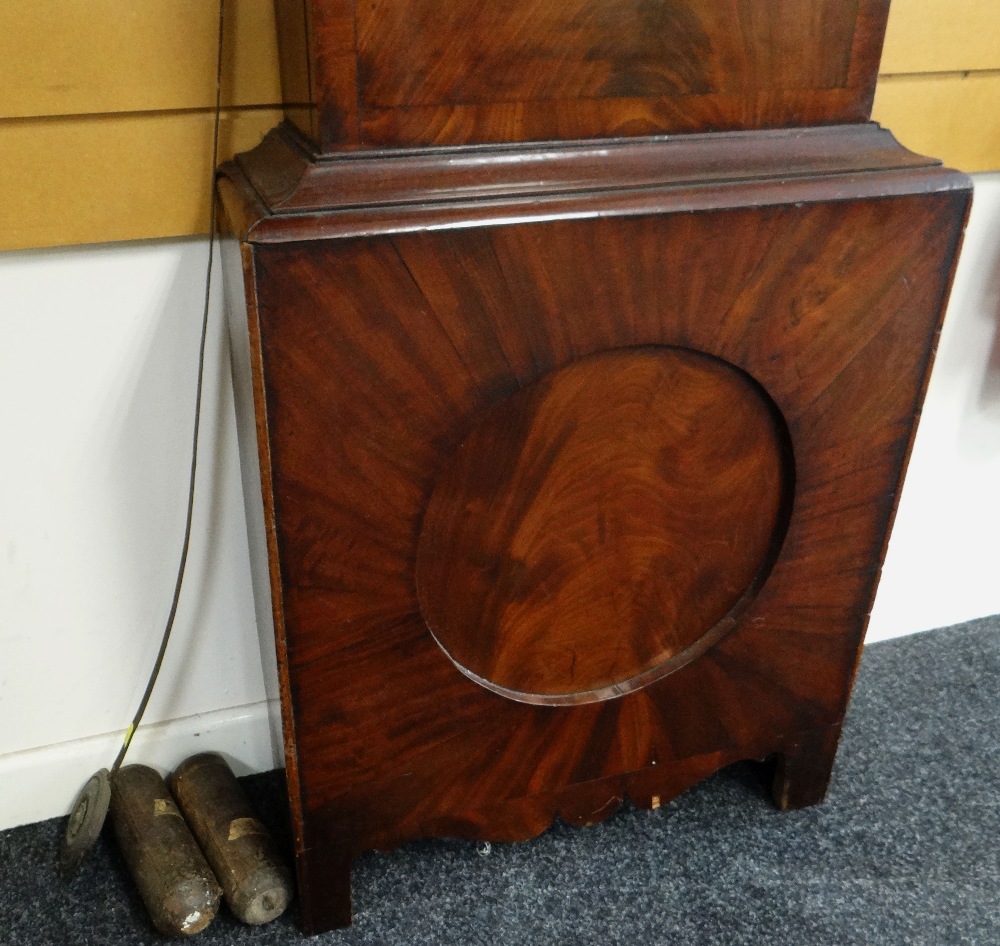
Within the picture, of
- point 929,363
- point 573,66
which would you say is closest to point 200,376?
point 573,66

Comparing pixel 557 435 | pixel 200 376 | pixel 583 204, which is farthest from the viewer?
pixel 200 376

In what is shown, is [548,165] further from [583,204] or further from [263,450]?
[263,450]

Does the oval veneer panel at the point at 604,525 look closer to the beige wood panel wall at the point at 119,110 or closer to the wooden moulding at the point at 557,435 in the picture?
the wooden moulding at the point at 557,435

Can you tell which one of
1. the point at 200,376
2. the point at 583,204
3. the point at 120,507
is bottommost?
the point at 120,507

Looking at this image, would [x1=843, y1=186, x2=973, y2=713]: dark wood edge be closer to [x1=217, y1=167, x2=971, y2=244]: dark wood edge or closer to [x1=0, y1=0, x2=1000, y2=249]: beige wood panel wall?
[x1=217, y1=167, x2=971, y2=244]: dark wood edge

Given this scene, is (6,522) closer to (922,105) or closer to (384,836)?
(384,836)

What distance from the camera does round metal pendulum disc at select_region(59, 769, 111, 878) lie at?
119 cm

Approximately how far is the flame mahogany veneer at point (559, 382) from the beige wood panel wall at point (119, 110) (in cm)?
8

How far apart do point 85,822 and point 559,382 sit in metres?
0.76

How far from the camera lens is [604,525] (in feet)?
3.45

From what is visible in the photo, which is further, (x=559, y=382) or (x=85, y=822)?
(x=85, y=822)

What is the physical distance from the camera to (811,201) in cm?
94

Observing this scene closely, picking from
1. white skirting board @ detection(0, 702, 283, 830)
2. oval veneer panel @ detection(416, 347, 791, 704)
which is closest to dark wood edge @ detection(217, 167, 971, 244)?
oval veneer panel @ detection(416, 347, 791, 704)

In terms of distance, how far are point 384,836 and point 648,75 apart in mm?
803
